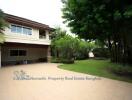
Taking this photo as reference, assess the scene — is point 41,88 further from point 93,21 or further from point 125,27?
point 125,27

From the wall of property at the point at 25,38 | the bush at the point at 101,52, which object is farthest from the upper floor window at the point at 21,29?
the bush at the point at 101,52

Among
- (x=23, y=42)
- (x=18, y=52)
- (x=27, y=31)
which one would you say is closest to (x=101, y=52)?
(x=27, y=31)

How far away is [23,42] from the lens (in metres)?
19.0

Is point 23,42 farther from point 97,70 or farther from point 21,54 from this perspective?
point 97,70

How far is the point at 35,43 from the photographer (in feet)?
69.4

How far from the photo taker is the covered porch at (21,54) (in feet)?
66.8

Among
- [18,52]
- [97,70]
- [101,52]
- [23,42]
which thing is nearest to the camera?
[97,70]

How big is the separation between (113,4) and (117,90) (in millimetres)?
4699

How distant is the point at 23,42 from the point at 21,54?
4.65 metres

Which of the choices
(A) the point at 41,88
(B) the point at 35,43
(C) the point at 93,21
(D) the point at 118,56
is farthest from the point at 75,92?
(B) the point at 35,43

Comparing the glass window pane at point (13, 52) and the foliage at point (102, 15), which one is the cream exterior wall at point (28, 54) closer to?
the glass window pane at point (13, 52)

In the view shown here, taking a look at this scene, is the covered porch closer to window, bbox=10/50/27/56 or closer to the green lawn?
window, bbox=10/50/27/56

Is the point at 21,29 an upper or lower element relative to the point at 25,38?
upper

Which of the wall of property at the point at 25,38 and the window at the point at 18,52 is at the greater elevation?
the wall of property at the point at 25,38
